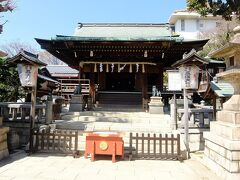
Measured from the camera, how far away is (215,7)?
11.7 meters

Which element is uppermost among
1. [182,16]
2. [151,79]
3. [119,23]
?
[182,16]

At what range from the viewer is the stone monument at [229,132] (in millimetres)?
5859

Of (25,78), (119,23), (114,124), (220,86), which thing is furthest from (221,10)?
(119,23)

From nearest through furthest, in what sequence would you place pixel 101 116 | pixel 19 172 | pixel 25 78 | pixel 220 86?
pixel 19 172 → pixel 25 78 → pixel 220 86 → pixel 101 116

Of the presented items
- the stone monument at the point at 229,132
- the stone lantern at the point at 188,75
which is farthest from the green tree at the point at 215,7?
the stone monument at the point at 229,132

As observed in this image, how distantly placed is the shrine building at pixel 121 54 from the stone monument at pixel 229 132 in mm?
7990

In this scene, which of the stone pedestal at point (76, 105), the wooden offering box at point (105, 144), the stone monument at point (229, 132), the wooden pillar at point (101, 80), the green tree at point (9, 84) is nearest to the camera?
the stone monument at point (229, 132)

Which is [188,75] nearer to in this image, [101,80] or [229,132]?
[229,132]

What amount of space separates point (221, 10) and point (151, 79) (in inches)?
390

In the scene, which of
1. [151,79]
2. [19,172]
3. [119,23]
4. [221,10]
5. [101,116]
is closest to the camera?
[19,172]

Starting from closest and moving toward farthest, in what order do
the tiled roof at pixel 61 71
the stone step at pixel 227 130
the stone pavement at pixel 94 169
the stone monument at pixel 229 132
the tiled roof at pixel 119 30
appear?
the stone monument at pixel 229 132
the stone step at pixel 227 130
the stone pavement at pixel 94 169
the tiled roof at pixel 119 30
the tiled roof at pixel 61 71

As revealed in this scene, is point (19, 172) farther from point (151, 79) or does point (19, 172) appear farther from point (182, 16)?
point (182, 16)

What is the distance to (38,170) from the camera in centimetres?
692

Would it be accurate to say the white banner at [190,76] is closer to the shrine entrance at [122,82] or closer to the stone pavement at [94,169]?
the stone pavement at [94,169]
